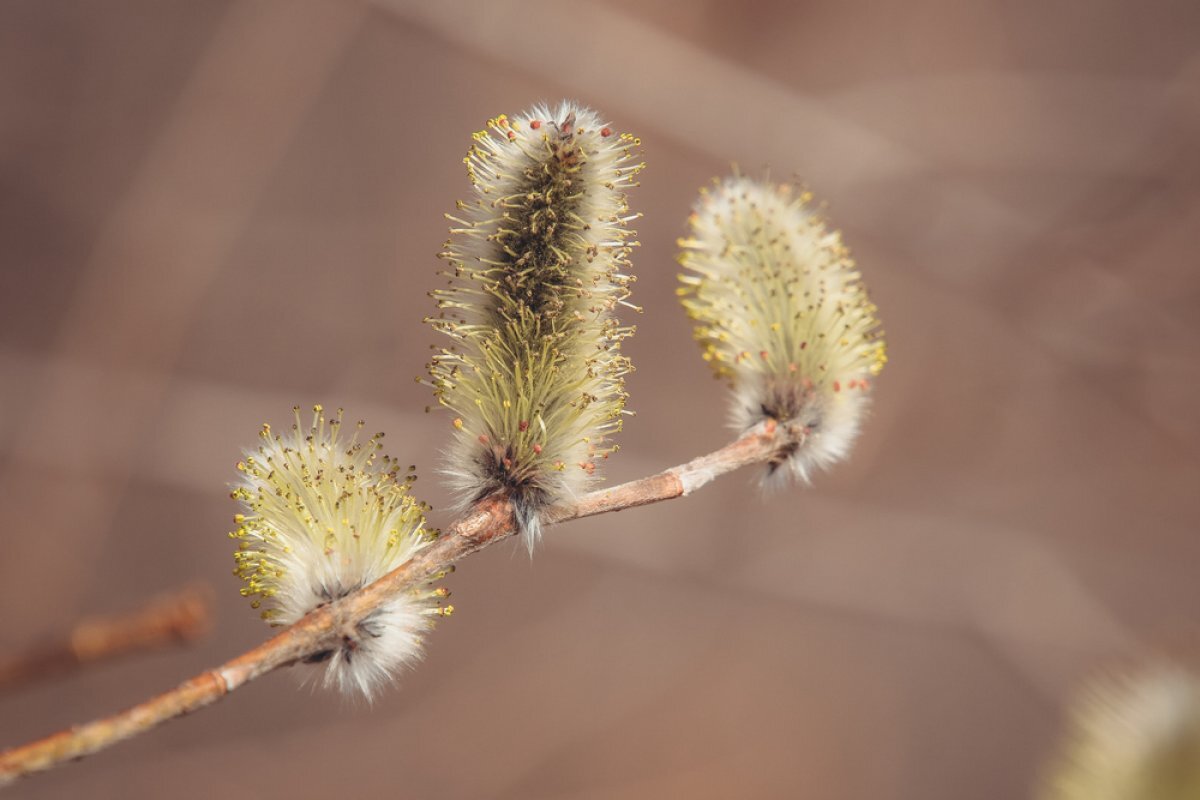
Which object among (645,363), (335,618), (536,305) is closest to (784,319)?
(536,305)

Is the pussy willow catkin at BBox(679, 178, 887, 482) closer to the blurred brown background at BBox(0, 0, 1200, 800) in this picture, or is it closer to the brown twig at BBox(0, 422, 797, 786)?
the brown twig at BBox(0, 422, 797, 786)

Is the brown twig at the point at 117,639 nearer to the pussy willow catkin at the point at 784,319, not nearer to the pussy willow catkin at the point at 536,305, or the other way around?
the pussy willow catkin at the point at 536,305

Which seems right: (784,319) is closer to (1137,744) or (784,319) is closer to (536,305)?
(536,305)

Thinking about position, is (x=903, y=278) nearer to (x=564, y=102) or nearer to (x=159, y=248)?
(x=159, y=248)

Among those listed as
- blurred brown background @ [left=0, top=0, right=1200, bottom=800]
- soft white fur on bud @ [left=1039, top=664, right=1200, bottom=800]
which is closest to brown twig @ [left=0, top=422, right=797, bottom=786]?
soft white fur on bud @ [left=1039, top=664, right=1200, bottom=800]

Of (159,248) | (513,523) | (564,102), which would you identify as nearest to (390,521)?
(513,523)
